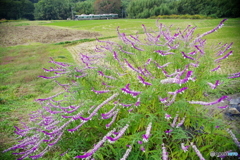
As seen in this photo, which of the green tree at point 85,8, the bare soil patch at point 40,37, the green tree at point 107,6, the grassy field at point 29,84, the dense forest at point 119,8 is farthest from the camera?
the green tree at point 85,8

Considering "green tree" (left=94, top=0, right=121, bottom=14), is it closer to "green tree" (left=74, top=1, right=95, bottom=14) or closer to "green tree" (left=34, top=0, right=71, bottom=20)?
"green tree" (left=74, top=1, right=95, bottom=14)

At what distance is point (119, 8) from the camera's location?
56312 millimetres

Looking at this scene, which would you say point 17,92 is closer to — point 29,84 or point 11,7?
point 29,84

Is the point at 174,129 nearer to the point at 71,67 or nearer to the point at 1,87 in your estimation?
the point at 71,67

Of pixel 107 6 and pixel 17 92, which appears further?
pixel 107 6

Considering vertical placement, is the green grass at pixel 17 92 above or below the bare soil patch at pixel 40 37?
below

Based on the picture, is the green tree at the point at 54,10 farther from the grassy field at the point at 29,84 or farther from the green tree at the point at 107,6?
the grassy field at the point at 29,84

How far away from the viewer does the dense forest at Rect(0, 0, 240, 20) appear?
4.64m

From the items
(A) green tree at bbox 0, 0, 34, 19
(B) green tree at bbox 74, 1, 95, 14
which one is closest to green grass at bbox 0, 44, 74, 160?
(A) green tree at bbox 0, 0, 34, 19

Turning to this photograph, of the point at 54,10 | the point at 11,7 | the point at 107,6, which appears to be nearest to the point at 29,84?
the point at 11,7

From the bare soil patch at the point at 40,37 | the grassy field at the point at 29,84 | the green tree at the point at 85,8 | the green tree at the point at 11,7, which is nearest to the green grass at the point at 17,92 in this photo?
the grassy field at the point at 29,84

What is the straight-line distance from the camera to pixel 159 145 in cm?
232

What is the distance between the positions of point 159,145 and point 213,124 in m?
0.75

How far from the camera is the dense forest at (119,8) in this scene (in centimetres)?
464
